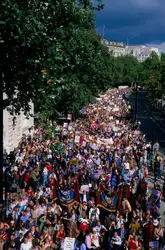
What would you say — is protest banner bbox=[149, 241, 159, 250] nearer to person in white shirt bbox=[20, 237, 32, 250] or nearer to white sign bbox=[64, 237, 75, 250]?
white sign bbox=[64, 237, 75, 250]

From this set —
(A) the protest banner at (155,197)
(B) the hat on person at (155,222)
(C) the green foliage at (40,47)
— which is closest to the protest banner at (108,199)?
(A) the protest banner at (155,197)

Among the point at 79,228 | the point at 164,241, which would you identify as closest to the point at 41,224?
the point at 79,228

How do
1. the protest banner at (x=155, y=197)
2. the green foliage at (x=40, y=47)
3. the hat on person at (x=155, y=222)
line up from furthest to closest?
the protest banner at (x=155, y=197) → the green foliage at (x=40, y=47) → the hat on person at (x=155, y=222)

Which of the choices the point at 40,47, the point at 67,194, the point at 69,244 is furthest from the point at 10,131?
the point at 69,244

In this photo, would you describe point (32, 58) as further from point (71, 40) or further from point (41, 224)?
point (41, 224)

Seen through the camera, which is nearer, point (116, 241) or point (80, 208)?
point (116, 241)

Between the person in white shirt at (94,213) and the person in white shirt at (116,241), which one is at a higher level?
the person in white shirt at (94,213)

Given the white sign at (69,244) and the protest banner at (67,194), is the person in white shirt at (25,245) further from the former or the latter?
the protest banner at (67,194)

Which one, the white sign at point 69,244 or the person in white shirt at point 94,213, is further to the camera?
the person in white shirt at point 94,213

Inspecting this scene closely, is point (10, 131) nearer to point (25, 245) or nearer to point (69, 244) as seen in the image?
point (69, 244)

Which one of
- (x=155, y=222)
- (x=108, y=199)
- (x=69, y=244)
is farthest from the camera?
(x=108, y=199)

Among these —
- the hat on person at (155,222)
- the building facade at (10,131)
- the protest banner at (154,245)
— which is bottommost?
the protest banner at (154,245)

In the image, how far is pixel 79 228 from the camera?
13.1 meters

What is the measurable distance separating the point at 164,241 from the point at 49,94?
6.70m
